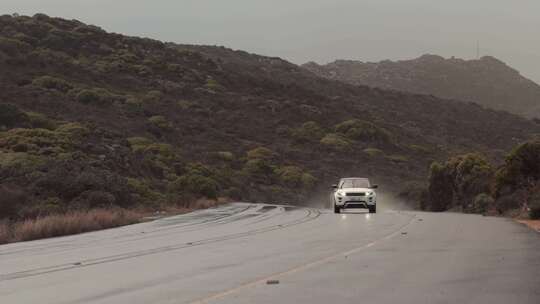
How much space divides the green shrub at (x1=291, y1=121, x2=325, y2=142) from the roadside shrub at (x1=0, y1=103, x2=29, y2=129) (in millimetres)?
31399

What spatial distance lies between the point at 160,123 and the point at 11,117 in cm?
1991

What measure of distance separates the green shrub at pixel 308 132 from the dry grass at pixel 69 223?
48.7m

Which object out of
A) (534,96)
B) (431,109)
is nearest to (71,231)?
(431,109)

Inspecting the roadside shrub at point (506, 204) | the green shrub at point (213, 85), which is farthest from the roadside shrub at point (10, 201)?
the green shrub at point (213, 85)

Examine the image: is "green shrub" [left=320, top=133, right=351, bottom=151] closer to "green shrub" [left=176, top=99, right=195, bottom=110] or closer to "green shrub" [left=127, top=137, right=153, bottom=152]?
"green shrub" [left=176, top=99, right=195, bottom=110]

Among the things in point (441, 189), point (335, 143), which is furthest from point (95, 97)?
point (441, 189)

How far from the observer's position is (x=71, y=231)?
85.7 feet

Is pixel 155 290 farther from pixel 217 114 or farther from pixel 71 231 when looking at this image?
pixel 217 114

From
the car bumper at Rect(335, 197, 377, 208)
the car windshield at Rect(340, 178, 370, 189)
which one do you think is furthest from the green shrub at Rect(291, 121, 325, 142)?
the car bumper at Rect(335, 197, 377, 208)

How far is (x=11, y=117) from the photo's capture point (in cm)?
5209

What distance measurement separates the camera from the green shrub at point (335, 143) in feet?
252

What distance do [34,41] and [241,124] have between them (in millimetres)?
27477

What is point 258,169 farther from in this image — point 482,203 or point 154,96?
point 482,203

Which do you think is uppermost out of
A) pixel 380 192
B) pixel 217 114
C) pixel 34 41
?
pixel 34 41
